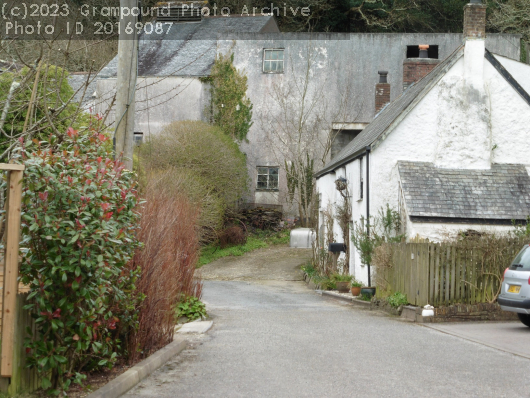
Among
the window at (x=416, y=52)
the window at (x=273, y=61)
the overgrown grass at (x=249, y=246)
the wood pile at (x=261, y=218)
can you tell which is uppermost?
the window at (x=416, y=52)

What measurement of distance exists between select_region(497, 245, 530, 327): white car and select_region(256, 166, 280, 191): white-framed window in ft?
78.9

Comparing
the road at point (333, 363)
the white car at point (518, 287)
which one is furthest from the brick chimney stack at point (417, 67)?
the white car at point (518, 287)

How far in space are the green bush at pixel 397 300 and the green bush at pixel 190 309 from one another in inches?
209

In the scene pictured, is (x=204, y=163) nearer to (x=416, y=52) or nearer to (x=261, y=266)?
(x=261, y=266)

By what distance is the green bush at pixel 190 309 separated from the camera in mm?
13984

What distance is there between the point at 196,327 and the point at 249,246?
20820mm

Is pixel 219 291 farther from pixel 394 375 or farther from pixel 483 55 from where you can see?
pixel 394 375

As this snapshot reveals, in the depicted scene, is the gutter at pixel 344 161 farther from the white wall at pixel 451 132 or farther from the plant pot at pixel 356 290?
the plant pot at pixel 356 290

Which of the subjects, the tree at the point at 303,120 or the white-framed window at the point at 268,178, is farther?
the white-framed window at the point at 268,178

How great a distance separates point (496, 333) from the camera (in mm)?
13031

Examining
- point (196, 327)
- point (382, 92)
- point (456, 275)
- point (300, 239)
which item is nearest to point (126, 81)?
point (196, 327)

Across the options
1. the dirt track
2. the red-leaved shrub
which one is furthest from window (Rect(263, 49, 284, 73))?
the red-leaved shrub

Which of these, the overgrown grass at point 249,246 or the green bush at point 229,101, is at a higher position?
the green bush at point 229,101

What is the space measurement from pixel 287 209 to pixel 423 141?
16.1 meters
